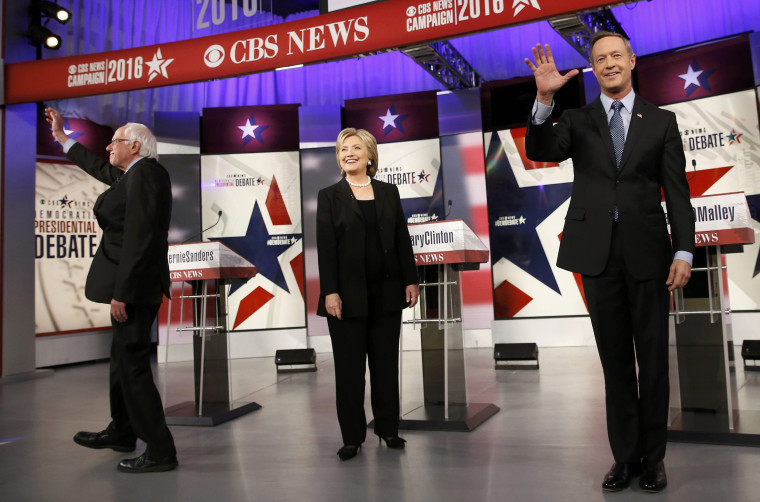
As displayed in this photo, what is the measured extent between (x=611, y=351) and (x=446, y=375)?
145 cm

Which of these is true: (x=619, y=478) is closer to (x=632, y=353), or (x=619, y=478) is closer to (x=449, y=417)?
(x=632, y=353)

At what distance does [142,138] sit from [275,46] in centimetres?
284

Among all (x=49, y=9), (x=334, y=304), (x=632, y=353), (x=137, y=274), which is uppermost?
(x=49, y=9)

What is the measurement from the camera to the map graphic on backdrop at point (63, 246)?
7234mm

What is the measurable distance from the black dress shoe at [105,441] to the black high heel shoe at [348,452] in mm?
1052

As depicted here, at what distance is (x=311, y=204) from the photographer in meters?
7.61

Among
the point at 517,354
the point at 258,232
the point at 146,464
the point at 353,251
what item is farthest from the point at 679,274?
the point at 258,232

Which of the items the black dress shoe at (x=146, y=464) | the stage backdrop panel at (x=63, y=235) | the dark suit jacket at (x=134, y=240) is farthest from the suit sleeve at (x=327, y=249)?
the stage backdrop panel at (x=63, y=235)

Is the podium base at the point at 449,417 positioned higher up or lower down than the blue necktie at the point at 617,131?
lower down

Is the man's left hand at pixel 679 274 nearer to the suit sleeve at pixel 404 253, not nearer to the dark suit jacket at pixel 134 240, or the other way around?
the suit sleeve at pixel 404 253

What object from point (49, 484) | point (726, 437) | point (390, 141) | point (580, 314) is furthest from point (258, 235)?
point (726, 437)

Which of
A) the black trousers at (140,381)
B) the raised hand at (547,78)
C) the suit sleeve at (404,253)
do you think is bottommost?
the black trousers at (140,381)

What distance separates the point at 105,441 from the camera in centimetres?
302

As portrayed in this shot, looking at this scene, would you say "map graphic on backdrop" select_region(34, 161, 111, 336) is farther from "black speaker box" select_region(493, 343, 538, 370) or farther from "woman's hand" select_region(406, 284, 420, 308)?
"woman's hand" select_region(406, 284, 420, 308)
